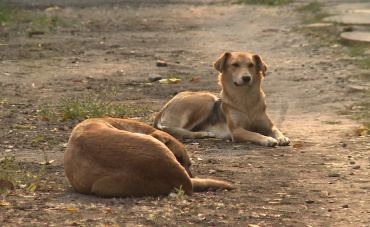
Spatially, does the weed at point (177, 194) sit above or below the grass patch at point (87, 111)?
above

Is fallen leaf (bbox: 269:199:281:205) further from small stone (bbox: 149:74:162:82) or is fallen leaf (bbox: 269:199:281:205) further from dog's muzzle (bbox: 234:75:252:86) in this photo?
small stone (bbox: 149:74:162:82)


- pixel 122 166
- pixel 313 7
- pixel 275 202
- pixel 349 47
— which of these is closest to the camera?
pixel 122 166

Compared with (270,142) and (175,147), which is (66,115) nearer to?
(270,142)

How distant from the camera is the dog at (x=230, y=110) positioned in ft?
25.2

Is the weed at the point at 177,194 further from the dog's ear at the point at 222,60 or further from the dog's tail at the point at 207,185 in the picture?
the dog's ear at the point at 222,60

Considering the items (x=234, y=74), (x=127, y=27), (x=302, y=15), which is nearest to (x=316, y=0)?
(x=302, y=15)

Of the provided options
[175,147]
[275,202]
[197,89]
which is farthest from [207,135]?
[275,202]

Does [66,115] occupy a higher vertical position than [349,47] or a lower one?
lower

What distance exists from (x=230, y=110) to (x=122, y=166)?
134 inches

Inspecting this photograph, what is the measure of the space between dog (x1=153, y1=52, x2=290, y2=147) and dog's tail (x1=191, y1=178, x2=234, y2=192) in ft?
7.26

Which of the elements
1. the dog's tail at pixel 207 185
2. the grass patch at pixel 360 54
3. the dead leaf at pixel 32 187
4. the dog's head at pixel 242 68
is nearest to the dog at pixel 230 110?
the dog's head at pixel 242 68

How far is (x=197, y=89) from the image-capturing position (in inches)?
394

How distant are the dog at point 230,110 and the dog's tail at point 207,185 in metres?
2.21

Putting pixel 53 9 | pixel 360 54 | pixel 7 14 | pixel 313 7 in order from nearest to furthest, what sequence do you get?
1. pixel 360 54
2. pixel 7 14
3. pixel 313 7
4. pixel 53 9
